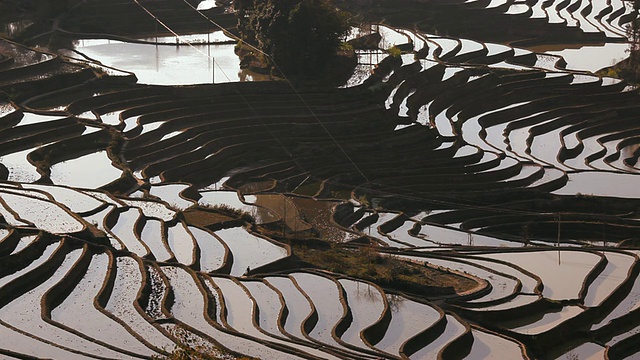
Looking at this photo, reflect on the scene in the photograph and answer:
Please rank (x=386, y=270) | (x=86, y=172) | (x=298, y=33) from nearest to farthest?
(x=386, y=270) < (x=86, y=172) < (x=298, y=33)

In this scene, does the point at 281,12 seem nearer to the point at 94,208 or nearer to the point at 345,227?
the point at 345,227

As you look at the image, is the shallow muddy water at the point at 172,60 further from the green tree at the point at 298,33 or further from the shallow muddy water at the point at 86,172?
the shallow muddy water at the point at 86,172

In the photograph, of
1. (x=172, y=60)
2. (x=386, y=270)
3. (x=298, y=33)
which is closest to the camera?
(x=386, y=270)

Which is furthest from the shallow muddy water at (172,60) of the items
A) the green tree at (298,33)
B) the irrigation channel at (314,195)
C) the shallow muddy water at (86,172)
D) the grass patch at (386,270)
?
the grass patch at (386,270)

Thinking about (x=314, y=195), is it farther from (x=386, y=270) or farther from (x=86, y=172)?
(x=386, y=270)

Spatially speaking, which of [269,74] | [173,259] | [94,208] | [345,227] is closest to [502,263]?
[345,227]

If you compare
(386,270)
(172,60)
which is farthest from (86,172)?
(172,60)
